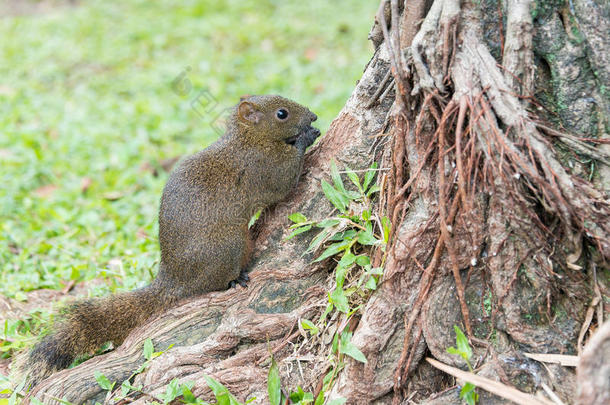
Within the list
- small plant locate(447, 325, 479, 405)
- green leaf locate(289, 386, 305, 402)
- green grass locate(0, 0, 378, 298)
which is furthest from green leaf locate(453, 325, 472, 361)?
green grass locate(0, 0, 378, 298)

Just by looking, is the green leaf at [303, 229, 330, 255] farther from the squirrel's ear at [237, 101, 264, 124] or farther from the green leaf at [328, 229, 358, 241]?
the squirrel's ear at [237, 101, 264, 124]

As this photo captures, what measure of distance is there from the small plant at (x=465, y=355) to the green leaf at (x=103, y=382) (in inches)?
68.0

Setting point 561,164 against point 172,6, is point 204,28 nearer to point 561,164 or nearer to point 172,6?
point 172,6

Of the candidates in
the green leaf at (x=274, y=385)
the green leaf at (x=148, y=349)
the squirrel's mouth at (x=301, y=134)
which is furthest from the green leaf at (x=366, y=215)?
the green leaf at (x=148, y=349)

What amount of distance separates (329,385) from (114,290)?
199 centimetres

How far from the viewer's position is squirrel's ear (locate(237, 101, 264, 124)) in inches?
167

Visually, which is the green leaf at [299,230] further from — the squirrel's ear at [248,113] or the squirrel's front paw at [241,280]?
the squirrel's ear at [248,113]

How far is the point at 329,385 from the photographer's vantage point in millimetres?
2996

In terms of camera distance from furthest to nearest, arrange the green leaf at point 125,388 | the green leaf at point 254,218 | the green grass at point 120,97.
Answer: the green grass at point 120,97 < the green leaf at point 254,218 < the green leaf at point 125,388

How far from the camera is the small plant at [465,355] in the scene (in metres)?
2.67

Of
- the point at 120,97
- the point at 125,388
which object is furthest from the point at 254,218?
the point at 120,97

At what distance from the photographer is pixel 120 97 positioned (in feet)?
27.6

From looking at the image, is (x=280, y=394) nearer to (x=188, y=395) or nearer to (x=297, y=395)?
(x=297, y=395)

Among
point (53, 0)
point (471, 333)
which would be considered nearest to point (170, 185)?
point (471, 333)
